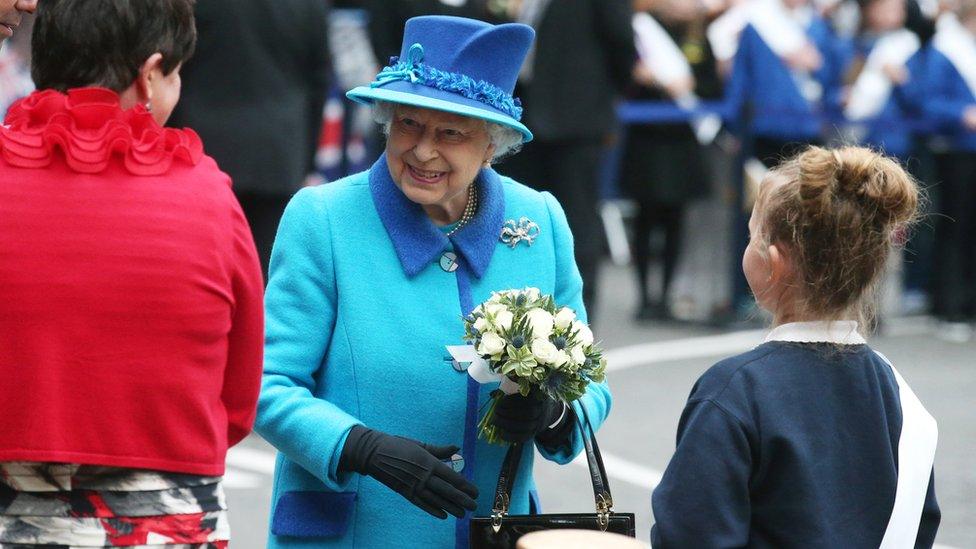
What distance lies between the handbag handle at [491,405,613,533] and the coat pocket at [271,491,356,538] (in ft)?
1.05

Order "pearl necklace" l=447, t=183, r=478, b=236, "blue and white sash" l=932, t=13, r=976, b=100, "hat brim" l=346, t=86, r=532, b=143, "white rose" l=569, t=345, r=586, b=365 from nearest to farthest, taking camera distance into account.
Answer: "white rose" l=569, t=345, r=586, b=365, "hat brim" l=346, t=86, r=532, b=143, "pearl necklace" l=447, t=183, r=478, b=236, "blue and white sash" l=932, t=13, r=976, b=100

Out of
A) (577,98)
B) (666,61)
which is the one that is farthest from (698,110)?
(577,98)

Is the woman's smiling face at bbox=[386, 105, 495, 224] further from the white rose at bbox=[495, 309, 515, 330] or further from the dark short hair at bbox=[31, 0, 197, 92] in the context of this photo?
the dark short hair at bbox=[31, 0, 197, 92]

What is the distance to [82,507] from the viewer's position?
8.57ft

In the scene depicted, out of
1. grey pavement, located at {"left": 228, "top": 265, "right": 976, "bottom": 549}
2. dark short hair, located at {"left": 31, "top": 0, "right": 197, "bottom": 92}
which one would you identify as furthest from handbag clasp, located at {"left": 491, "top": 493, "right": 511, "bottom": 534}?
grey pavement, located at {"left": 228, "top": 265, "right": 976, "bottom": 549}

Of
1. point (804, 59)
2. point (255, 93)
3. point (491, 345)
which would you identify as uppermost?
point (491, 345)

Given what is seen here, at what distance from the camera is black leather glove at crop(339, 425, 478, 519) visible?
3.07 metres

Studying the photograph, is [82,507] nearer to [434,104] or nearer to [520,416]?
[520,416]

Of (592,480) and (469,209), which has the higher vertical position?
(469,209)

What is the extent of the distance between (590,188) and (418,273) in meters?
6.09

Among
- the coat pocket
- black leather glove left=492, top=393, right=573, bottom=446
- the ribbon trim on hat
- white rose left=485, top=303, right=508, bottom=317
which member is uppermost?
the ribbon trim on hat

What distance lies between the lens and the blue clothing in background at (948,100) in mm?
11195

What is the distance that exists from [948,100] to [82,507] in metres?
9.72

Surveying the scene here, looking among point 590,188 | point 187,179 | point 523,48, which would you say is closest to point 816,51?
point 590,188
